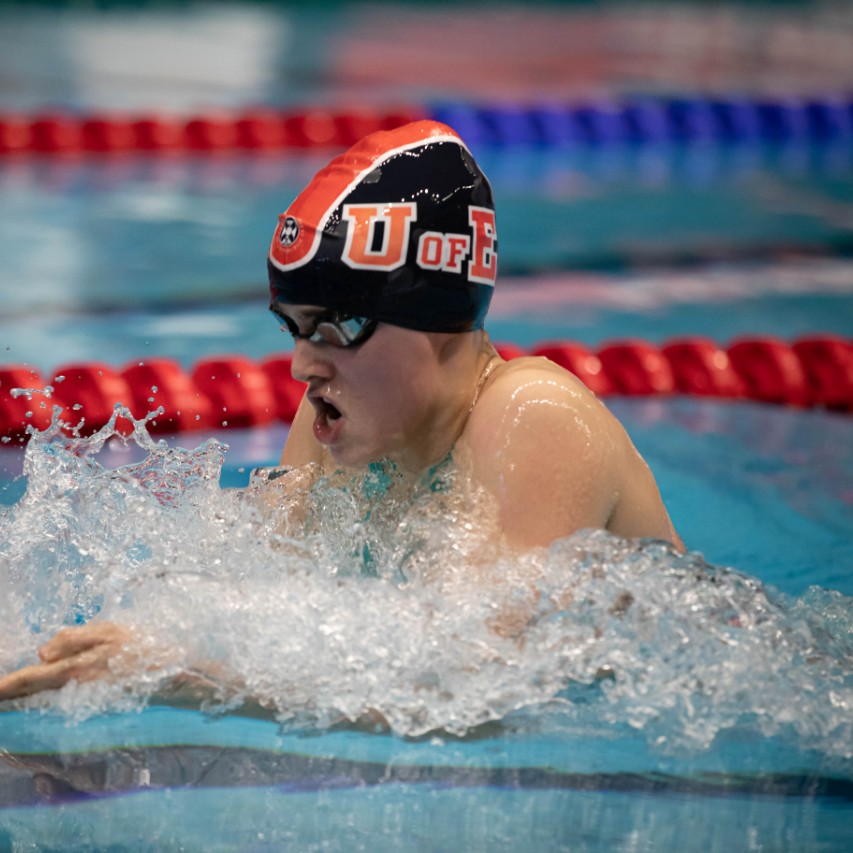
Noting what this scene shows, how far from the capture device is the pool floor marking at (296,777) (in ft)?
6.89

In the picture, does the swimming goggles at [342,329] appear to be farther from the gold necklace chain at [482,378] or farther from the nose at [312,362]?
the gold necklace chain at [482,378]

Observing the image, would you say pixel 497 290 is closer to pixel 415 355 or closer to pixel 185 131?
pixel 185 131

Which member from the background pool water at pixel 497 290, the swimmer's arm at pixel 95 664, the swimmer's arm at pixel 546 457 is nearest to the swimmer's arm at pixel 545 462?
the swimmer's arm at pixel 546 457

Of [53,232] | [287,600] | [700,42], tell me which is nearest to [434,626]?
[287,600]

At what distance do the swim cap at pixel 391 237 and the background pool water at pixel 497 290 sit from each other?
69 cm

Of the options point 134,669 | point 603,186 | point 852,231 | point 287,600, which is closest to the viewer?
point 134,669

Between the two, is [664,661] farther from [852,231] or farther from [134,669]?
[852,231]

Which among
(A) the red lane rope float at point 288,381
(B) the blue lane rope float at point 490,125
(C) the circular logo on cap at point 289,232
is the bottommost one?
(A) the red lane rope float at point 288,381

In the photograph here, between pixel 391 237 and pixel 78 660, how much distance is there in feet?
2.54

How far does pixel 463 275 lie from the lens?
2.15 metres

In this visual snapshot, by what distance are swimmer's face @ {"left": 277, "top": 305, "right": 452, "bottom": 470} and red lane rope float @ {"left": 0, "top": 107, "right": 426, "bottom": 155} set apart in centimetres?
546

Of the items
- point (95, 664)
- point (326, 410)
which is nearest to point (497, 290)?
point (326, 410)

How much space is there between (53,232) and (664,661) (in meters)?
4.51

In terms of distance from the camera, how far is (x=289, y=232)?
212cm
